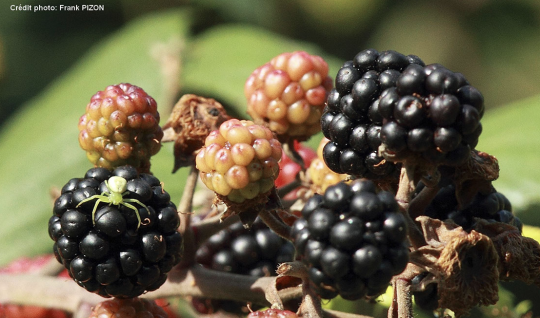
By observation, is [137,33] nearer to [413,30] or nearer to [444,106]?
[444,106]

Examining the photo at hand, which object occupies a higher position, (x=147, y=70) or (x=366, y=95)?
(x=366, y=95)

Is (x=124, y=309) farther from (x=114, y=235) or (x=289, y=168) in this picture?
(x=289, y=168)

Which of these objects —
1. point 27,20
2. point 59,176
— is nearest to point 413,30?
point 27,20

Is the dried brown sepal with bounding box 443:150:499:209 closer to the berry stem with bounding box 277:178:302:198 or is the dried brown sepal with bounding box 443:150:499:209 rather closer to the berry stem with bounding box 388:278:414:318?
the berry stem with bounding box 388:278:414:318

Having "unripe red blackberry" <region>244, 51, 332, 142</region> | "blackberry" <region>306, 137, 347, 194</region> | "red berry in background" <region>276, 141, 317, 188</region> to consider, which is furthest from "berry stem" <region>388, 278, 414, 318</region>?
"red berry in background" <region>276, 141, 317, 188</region>

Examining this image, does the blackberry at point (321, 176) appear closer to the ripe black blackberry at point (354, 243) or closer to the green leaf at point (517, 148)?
the ripe black blackberry at point (354, 243)

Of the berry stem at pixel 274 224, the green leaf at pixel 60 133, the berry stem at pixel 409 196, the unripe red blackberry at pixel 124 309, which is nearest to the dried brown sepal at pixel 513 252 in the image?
the berry stem at pixel 409 196

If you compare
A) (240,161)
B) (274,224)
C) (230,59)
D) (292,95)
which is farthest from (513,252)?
(230,59)
